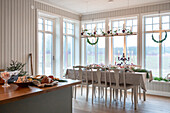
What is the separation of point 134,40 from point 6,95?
5.17 meters

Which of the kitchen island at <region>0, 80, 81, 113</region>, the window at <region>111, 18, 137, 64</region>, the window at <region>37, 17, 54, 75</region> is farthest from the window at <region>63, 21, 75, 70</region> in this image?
the kitchen island at <region>0, 80, 81, 113</region>

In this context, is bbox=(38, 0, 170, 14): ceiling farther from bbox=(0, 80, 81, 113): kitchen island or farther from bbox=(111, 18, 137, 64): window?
bbox=(0, 80, 81, 113): kitchen island

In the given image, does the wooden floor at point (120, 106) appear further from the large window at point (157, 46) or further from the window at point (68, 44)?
the window at point (68, 44)

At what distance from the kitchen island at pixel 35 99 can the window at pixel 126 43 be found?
4121mm

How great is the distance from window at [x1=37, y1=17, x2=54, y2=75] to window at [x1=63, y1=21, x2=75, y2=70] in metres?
0.66

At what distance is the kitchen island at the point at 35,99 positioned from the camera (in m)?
1.61

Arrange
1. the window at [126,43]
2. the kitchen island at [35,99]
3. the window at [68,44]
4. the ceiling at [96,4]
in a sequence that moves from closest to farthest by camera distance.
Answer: the kitchen island at [35,99] → the ceiling at [96,4] → the window at [126,43] → the window at [68,44]

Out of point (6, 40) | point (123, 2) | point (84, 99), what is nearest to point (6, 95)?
point (6, 40)

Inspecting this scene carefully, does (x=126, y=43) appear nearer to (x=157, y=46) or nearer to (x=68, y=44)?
(x=157, y=46)

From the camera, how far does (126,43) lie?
6.16m

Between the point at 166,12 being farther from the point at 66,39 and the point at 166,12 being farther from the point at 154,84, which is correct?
the point at 66,39

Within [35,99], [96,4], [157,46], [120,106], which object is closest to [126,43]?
[157,46]

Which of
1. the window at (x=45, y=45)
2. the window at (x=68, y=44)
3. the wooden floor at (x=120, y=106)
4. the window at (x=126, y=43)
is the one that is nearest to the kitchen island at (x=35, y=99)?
the wooden floor at (x=120, y=106)

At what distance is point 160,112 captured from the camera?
3719 millimetres
